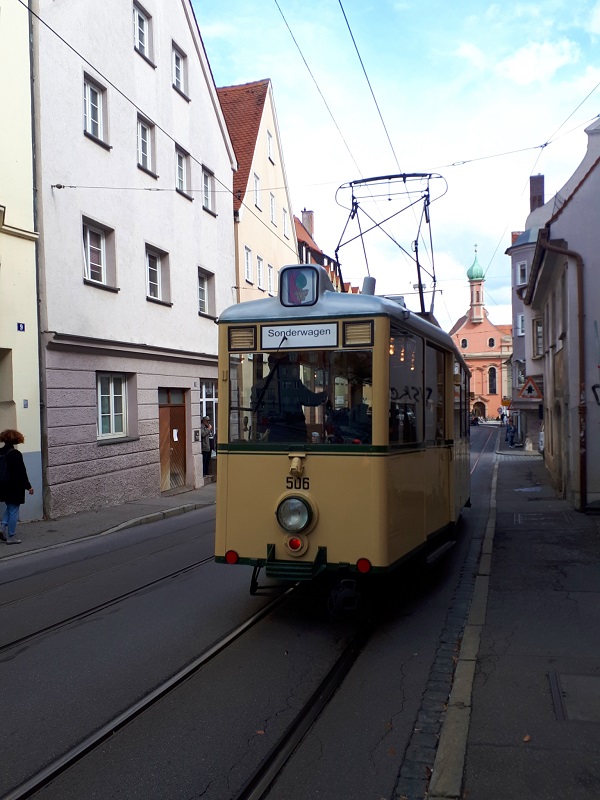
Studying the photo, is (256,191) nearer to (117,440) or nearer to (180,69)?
(180,69)

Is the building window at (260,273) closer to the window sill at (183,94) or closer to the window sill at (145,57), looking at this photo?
the window sill at (183,94)

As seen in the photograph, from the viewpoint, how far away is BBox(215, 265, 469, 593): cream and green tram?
6.42m

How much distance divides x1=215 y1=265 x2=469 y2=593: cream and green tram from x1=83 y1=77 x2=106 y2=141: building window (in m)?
11.3

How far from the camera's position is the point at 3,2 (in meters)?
13.6

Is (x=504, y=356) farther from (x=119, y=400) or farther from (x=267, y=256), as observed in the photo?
(x=119, y=400)

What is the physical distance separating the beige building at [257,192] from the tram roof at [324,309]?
61.6ft

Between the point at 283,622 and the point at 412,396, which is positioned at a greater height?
the point at 412,396

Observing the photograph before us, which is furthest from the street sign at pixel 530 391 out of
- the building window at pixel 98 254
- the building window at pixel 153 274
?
the building window at pixel 98 254

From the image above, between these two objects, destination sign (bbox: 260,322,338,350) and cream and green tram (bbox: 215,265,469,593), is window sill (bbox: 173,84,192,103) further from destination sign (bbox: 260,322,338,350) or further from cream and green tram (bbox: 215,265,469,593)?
destination sign (bbox: 260,322,338,350)

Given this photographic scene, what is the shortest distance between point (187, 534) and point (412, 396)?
670cm

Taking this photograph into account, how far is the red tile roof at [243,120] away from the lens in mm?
27250

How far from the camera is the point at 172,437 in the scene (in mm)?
20125

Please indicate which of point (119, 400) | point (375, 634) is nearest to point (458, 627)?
point (375, 634)

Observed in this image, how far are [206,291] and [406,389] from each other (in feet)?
54.7
